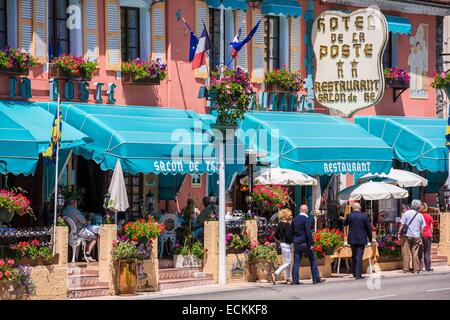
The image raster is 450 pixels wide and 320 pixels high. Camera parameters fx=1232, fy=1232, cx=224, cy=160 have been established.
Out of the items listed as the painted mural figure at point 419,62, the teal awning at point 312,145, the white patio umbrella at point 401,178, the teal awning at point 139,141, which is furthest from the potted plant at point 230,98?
the painted mural figure at point 419,62

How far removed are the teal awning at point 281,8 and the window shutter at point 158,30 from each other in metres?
3.23

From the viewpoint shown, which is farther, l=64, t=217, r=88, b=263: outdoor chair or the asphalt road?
l=64, t=217, r=88, b=263: outdoor chair

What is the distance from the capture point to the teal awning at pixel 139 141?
87.2 feet

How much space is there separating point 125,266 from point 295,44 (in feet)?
36.2

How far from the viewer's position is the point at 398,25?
35094 millimetres

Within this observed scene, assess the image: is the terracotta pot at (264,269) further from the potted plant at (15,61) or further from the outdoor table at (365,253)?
the potted plant at (15,61)

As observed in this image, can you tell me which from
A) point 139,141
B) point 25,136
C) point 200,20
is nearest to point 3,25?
point 25,136

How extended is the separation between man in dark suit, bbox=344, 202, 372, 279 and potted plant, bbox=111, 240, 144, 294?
5.50 m

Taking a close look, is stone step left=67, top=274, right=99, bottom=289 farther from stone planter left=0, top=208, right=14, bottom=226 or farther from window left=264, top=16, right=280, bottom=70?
window left=264, top=16, right=280, bottom=70

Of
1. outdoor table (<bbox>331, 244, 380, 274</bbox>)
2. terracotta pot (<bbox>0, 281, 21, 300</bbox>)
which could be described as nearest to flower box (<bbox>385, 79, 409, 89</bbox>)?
outdoor table (<bbox>331, 244, 380, 274</bbox>)

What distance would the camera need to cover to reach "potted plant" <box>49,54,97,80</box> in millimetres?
27828

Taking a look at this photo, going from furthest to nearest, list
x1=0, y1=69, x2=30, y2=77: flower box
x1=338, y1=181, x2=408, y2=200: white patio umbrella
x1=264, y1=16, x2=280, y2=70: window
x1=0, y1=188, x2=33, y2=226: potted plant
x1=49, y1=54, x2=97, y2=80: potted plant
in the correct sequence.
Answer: x1=264, y1=16, x2=280, y2=70: window
x1=338, y1=181, x2=408, y2=200: white patio umbrella
x1=49, y1=54, x2=97, y2=80: potted plant
x1=0, y1=69, x2=30, y2=77: flower box
x1=0, y1=188, x2=33, y2=226: potted plant

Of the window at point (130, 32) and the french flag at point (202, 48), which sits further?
the window at point (130, 32)

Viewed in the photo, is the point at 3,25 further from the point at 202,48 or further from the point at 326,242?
the point at 326,242
